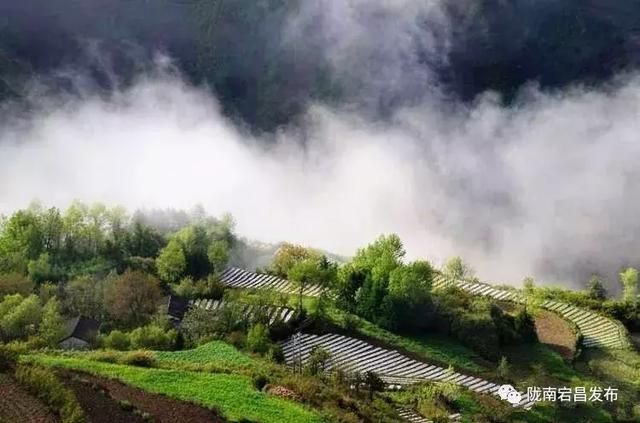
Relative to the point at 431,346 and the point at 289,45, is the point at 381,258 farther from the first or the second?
the point at 289,45

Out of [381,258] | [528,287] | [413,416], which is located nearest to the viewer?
[413,416]

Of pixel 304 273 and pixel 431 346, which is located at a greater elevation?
pixel 304 273

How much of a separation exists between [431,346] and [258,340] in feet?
30.3

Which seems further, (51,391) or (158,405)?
(158,405)

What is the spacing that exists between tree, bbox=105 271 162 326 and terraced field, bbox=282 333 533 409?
6569 mm

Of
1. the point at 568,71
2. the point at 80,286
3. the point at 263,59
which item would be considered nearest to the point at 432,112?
the point at 568,71

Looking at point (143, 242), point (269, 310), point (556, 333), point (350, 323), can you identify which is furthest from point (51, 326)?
point (556, 333)

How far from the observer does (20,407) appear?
22250 mm

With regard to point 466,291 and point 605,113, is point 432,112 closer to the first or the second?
point 605,113

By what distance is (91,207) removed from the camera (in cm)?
5253

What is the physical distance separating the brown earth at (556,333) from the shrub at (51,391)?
26.3m

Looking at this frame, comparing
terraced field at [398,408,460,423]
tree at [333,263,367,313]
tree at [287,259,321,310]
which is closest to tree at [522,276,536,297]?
tree at [333,263,367,313]

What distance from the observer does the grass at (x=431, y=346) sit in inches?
1577

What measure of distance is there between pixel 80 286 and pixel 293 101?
54799mm
